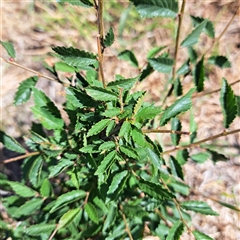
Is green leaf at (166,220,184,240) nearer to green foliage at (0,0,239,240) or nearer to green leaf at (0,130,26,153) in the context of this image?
green foliage at (0,0,239,240)

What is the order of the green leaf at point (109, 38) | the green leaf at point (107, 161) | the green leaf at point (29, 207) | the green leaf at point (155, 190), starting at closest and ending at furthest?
the green leaf at point (109, 38) < the green leaf at point (107, 161) < the green leaf at point (155, 190) < the green leaf at point (29, 207)

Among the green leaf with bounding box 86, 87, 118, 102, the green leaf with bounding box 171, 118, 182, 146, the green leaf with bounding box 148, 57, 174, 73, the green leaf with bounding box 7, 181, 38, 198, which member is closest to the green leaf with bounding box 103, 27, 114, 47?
the green leaf with bounding box 86, 87, 118, 102

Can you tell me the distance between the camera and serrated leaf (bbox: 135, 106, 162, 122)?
0.88 metres

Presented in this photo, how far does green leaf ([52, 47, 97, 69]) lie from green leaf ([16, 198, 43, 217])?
675 millimetres

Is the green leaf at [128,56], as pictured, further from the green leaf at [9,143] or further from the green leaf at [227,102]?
the green leaf at [9,143]

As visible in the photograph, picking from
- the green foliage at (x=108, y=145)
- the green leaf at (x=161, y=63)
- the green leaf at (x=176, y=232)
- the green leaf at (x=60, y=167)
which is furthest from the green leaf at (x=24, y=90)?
the green leaf at (x=176, y=232)

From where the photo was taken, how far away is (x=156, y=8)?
107 centimetres

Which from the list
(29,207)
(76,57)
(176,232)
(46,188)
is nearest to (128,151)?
(76,57)

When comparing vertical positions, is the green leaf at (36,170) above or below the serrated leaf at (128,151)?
below

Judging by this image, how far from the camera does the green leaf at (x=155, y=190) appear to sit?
1.01 m

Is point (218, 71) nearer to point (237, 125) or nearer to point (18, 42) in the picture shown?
point (237, 125)

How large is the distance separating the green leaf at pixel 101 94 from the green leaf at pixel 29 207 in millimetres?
654

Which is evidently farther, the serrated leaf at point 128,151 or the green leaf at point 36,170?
the green leaf at point 36,170

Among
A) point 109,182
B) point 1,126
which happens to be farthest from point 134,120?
point 1,126
